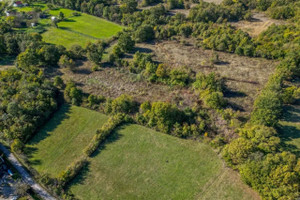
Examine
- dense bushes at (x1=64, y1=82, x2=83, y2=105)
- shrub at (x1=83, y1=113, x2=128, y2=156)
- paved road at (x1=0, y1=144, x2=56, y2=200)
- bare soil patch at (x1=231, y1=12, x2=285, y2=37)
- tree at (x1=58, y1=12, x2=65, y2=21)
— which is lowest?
paved road at (x1=0, y1=144, x2=56, y2=200)

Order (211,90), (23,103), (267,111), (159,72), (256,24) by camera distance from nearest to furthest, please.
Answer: (267,111) < (23,103) < (211,90) < (159,72) < (256,24)

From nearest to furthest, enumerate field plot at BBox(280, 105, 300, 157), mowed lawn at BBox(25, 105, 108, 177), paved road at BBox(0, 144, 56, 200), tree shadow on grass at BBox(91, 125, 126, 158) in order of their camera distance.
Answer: paved road at BBox(0, 144, 56, 200)
mowed lawn at BBox(25, 105, 108, 177)
field plot at BBox(280, 105, 300, 157)
tree shadow on grass at BBox(91, 125, 126, 158)

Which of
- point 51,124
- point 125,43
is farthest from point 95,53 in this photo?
point 51,124

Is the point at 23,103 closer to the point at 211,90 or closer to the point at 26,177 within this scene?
the point at 26,177

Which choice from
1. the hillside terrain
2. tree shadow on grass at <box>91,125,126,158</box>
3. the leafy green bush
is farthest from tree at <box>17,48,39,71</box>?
the leafy green bush

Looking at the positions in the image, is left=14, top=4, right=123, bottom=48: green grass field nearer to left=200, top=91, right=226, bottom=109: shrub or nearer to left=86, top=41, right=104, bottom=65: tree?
left=86, top=41, right=104, bottom=65: tree

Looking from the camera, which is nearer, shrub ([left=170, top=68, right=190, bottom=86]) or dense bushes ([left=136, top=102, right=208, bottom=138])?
dense bushes ([left=136, top=102, right=208, bottom=138])

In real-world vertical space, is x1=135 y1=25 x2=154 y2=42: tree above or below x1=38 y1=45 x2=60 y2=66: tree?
above

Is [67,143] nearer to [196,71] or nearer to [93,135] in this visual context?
[93,135]
